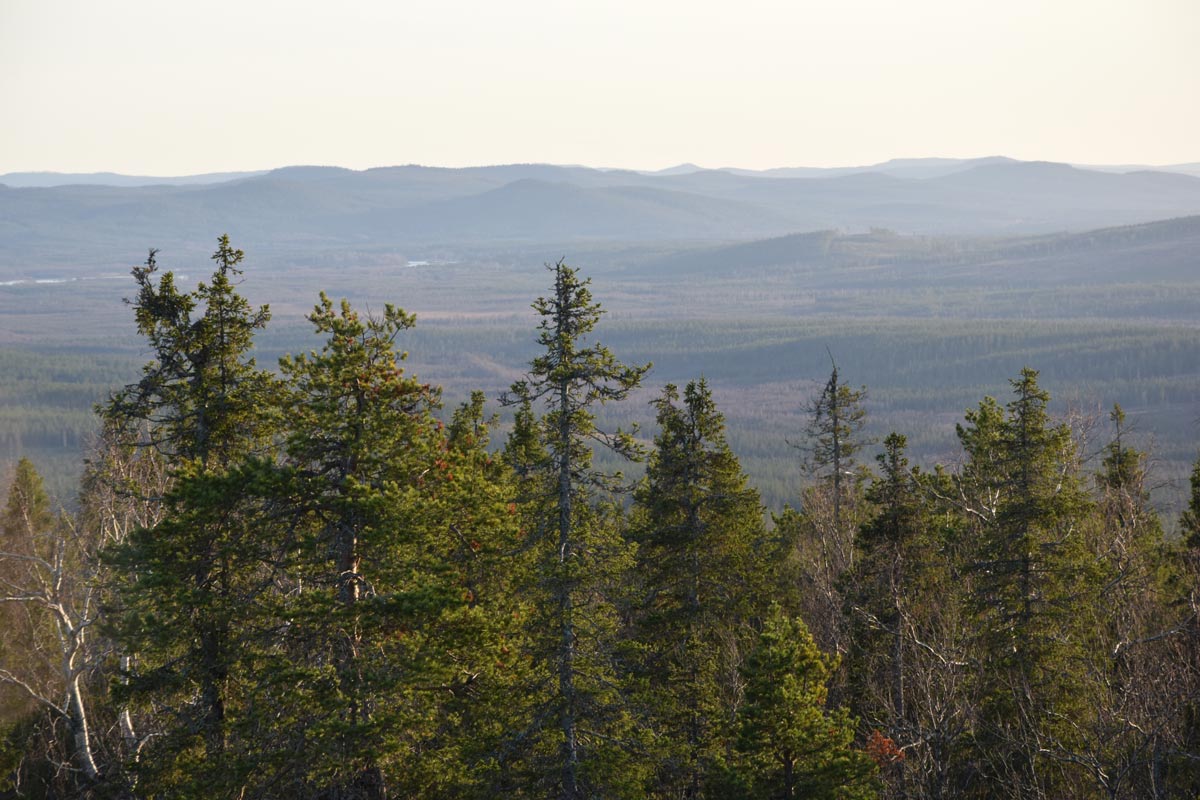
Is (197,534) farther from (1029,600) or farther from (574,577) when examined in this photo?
(1029,600)

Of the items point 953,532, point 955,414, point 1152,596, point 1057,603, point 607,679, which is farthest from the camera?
point 955,414

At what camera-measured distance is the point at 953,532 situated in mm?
25625

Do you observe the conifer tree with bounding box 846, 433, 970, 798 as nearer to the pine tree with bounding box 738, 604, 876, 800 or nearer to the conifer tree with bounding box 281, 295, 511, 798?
the pine tree with bounding box 738, 604, 876, 800

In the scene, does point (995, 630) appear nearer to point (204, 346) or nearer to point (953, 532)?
point (953, 532)

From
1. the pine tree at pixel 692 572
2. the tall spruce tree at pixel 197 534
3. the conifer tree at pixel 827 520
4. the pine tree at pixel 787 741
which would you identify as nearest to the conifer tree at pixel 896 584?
the conifer tree at pixel 827 520

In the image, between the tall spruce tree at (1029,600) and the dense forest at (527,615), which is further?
the tall spruce tree at (1029,600)

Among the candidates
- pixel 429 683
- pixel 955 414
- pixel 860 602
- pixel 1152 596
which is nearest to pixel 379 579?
pixel 429 683

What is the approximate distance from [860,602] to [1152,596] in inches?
339

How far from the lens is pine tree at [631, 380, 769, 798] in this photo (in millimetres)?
25281

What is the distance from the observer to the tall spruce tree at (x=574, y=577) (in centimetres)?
2005

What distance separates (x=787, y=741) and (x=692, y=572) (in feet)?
26.2

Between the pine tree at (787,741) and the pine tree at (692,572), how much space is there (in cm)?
541

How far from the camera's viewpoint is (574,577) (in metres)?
19.9

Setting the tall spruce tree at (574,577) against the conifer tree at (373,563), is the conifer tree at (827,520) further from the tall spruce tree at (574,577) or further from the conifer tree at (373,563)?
the conifer tree at (373,563)
